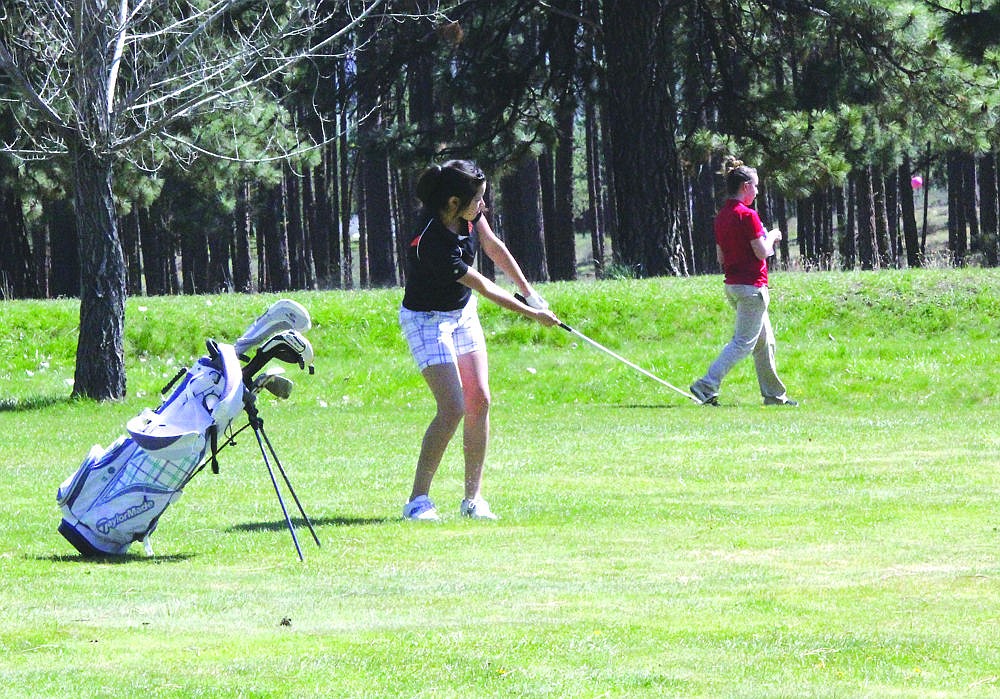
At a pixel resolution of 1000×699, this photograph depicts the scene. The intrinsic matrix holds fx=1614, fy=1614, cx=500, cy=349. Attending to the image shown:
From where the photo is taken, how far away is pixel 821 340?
19.1 metres

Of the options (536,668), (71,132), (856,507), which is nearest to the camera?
(536,668)

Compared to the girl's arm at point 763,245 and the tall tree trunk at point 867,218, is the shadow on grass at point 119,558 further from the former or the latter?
the tall tree trunk at point 867,218

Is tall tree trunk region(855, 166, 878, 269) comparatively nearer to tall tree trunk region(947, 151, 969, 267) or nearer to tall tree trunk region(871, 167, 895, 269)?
tall tree trunk region(871, 167, 895, 269)

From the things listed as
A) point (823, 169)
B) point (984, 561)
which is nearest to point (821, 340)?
point (823, 169)

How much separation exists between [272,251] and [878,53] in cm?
2773

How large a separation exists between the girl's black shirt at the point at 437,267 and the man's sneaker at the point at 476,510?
3.43 ft

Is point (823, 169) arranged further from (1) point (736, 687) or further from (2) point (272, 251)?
(2) point (272, 251)

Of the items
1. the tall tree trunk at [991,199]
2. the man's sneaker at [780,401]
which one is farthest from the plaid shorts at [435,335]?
the tall tree trunk at [991,199]

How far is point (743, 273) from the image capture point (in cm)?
1493

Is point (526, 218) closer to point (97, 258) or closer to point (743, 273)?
point (97, 258)

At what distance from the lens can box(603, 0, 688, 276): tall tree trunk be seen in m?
24.3

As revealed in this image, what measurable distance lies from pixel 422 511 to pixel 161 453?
5.45 ft

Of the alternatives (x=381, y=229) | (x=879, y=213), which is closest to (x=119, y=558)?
(x=381, y=229)

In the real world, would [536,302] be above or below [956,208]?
below
